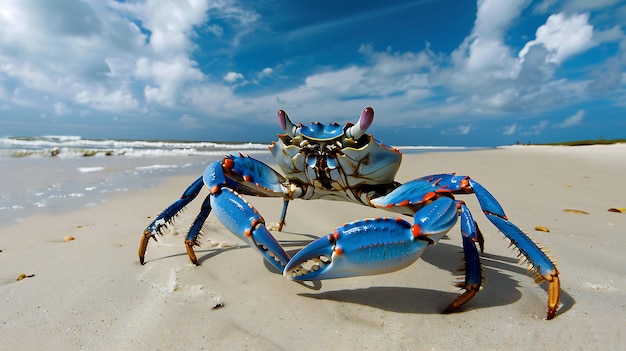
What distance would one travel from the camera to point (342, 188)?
10.7 feet

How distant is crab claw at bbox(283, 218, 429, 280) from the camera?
171 cm

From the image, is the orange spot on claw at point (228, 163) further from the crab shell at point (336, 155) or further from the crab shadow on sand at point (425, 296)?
the crab shadow on sand at point (425, 296)

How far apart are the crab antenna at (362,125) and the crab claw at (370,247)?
51.8 inches

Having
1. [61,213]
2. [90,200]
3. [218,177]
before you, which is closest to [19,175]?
[90,200]

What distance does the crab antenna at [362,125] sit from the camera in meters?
2.84

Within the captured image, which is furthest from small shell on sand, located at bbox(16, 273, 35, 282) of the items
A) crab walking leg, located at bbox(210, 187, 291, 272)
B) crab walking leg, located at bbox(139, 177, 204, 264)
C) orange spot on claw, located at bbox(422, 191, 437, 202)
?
orange spot on claw, located at bbox(422, 191, 437, 202)

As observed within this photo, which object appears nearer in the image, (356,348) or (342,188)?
(356,348)

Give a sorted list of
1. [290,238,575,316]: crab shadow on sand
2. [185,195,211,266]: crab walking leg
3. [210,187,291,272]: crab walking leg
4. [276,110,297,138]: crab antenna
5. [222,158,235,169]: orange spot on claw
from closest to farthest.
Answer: [210,187,291,272]: crab walking leg
[290,238,575,316]: crab shadow on sand
[222,158,235,169]: orange spot on claw
[185,195,211,266]: crab walking leg
[276,110,297,138]: crab antenna

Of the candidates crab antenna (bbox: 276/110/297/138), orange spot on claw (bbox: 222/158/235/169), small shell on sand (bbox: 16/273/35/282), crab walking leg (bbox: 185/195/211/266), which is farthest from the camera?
crab antenna (bbox: 276/110/297/138)

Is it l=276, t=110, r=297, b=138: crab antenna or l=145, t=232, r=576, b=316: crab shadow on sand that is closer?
l=145, t=232, r=576, b=316: crab shadow on sand

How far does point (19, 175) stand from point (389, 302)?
35.2 feet

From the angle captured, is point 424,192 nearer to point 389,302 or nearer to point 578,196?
point 389,302

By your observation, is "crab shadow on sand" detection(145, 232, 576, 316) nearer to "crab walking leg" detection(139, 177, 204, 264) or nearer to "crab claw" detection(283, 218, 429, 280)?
"crab claw" detection(283, 218, 429, 280)

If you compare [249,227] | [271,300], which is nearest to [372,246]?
[249,227]
